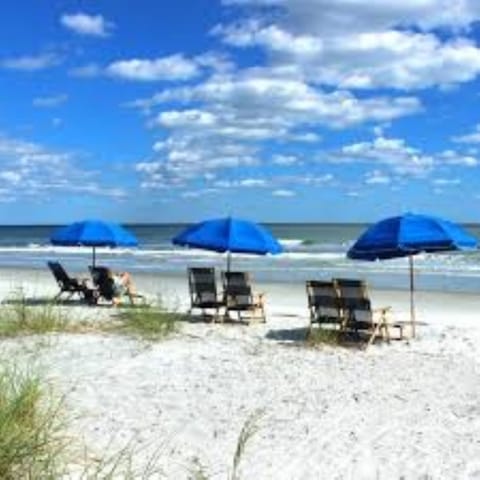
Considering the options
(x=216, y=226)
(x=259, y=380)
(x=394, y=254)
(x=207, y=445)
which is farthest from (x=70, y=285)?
(x=207, y=445)

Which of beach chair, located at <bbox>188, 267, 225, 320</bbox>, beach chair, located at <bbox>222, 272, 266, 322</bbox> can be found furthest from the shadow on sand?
beach chair, located at <bbox>188, 267, 225, 320</bbox>

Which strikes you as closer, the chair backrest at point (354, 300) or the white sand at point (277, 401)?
the white sand at point (277, 401)

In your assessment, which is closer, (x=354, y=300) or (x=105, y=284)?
(x=354, y=300)

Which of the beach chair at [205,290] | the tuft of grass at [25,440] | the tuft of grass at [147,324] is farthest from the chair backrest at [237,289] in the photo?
the tuft of grass at [25,440]

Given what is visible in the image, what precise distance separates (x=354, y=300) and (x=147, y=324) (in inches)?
94.9

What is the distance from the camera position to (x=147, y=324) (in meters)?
12.4

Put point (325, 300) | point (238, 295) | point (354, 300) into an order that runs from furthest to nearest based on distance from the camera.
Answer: point (238, 295) → point (325, 300) → point (354, 300)

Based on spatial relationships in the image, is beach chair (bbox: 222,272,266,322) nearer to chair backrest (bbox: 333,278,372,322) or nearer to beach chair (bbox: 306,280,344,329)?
beach chair (bbox: 306,280,344,329)

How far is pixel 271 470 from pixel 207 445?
723 millimetres

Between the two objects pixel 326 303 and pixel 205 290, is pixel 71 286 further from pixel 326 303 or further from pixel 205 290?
pixel 326 303

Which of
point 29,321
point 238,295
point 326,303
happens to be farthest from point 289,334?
point 29,321

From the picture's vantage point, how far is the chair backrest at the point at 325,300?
41.8 feet

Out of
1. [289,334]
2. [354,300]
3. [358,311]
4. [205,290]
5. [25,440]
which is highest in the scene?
[205,290]

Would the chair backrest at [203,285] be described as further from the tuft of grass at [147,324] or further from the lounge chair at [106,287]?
the lounge chair at [106,287]
